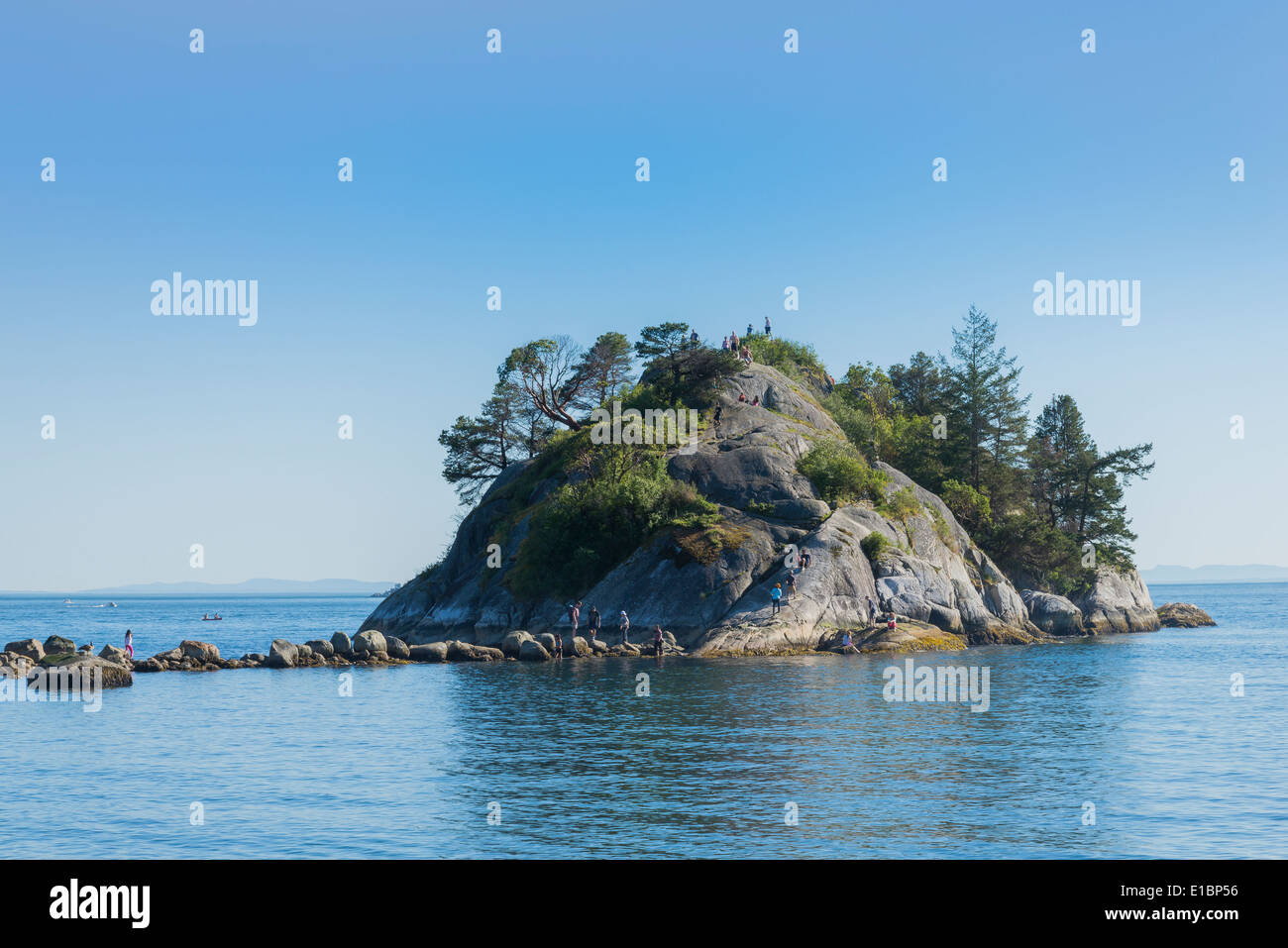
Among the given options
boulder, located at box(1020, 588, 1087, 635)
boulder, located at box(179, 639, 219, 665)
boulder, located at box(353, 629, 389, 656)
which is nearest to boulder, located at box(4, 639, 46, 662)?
boulder, located at box(179, 639, 219, 665)

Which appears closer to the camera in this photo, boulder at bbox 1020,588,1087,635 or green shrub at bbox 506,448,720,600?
green shrub at bbox 506,448,720,600

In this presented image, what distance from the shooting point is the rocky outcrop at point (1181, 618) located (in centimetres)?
11419

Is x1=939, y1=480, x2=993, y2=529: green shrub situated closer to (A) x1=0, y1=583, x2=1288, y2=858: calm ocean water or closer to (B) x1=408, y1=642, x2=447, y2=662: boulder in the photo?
(A) x1=0, y1=583, x2=1288, y2=858: calm ocean water

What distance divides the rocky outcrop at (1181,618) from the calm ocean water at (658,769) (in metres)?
64.3

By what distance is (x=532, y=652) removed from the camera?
66.3 metres

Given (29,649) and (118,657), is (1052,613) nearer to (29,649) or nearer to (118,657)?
(118,657)

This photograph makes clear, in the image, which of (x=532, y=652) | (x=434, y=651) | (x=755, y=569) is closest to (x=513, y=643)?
(x=532, y=652)

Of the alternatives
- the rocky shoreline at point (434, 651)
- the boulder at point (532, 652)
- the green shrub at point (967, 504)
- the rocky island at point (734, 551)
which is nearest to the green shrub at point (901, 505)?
the rocky island at point (734, 551)

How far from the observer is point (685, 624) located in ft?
219

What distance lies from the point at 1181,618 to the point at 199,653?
103360mm

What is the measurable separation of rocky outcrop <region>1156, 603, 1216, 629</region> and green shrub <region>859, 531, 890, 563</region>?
5807 centimetres

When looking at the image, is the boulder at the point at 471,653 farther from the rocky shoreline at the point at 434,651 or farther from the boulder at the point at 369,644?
the boulder at the point at 369,644

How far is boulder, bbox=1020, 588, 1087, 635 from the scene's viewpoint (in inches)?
3570

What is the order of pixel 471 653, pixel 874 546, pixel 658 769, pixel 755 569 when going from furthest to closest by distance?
pixel 874 546
pixel 471 653
pixel 755 569
pixel 658 769
